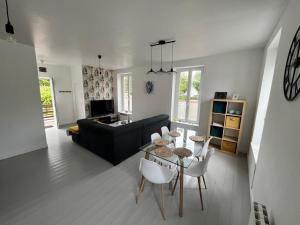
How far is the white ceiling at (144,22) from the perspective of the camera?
151 centimetres

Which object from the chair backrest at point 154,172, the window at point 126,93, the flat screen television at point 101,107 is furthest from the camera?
the window at point 126,93

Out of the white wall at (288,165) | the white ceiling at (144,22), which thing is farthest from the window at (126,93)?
the white wall at (288,165)

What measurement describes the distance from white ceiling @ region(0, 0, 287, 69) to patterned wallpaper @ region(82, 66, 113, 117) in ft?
8.85

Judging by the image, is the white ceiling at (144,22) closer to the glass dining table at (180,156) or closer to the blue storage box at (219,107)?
the blue storage box at (219,107)

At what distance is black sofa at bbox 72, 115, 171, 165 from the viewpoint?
277 centimetres

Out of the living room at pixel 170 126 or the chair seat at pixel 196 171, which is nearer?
the living room at pixel 170 126

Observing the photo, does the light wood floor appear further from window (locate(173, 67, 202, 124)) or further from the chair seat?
window (locate(173, 67, 202, 124))

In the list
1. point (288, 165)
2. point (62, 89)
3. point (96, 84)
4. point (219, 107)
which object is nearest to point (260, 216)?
point (288, 165)

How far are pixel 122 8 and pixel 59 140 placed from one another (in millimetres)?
4200

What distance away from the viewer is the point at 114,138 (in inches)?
106

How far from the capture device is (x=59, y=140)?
163 inches

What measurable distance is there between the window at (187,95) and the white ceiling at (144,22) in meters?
1.30

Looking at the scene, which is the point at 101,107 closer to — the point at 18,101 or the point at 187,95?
the point at 18,101

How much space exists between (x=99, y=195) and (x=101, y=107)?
451 centimetres
